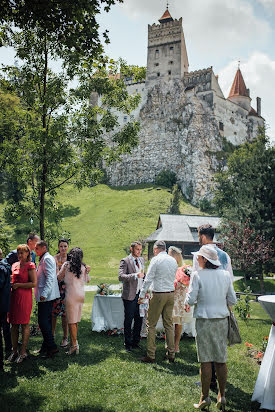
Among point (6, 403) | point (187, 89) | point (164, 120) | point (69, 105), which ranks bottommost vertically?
point (6, 403)

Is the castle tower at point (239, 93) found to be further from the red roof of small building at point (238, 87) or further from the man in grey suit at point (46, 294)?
the man in grey suit at point (46, 294)

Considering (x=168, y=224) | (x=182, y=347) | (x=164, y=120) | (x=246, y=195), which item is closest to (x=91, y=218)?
(x=168, y=224)

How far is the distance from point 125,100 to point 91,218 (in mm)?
36261

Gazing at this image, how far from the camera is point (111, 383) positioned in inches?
205

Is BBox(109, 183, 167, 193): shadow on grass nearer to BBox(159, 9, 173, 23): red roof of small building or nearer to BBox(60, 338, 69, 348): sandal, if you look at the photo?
BBox(159, 9, 173, 23): red roof of small building

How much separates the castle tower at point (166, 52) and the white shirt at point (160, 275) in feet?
222

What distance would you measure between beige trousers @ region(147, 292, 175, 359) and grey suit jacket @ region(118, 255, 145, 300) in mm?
744

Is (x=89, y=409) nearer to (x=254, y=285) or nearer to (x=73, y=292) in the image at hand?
(x=73, y=292)

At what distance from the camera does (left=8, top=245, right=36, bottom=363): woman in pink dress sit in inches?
237

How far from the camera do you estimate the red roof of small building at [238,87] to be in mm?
73125

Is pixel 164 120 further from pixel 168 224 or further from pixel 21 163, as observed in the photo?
pixel 21 163

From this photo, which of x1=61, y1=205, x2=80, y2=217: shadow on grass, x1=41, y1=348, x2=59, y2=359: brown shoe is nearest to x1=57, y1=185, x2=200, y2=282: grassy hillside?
x1=61, y1=205, x2=80, y2=217: shadow on grass

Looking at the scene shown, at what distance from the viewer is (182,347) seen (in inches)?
288

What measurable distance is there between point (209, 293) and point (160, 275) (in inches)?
71.6
